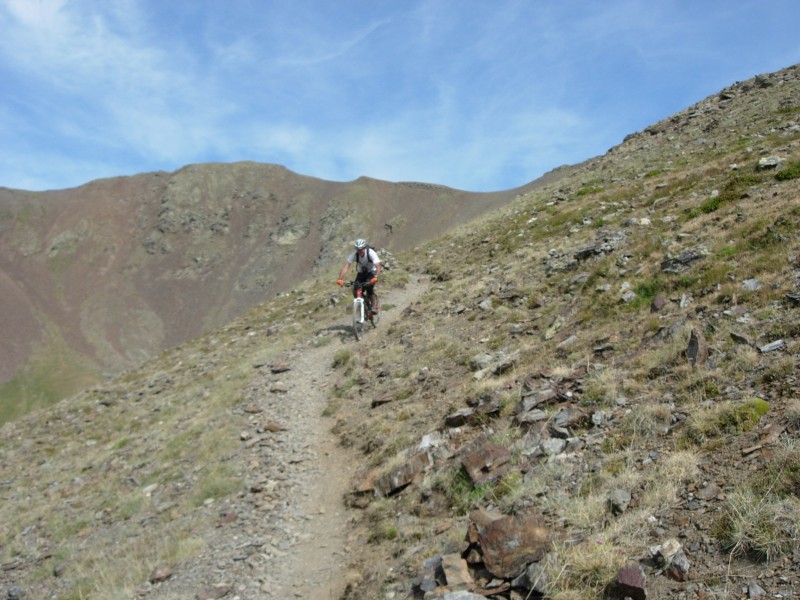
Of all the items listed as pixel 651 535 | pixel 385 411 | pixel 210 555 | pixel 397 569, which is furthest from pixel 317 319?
pixel 651 535

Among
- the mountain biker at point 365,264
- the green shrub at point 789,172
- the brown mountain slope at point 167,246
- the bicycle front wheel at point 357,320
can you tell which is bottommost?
the bicycle front wheel at point 357,320

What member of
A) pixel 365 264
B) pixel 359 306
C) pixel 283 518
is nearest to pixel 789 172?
pixel 365 264

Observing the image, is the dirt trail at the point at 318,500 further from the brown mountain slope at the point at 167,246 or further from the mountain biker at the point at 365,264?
the brown mountain slope at the point at 167,246

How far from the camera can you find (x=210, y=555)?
8844 mm

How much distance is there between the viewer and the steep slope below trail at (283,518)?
7.99 m

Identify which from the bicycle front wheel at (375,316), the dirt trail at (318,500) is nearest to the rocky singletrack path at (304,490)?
the dirt trail at (318,500)

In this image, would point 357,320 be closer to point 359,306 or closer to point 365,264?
point 359,306

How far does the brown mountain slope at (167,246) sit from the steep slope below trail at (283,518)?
386ft

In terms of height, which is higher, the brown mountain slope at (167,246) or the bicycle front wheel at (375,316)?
the brown mountain slope at (167,246)

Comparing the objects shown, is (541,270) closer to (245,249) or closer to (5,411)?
(5,411)

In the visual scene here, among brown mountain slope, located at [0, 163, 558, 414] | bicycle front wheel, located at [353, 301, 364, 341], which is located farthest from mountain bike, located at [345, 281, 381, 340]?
brown mountain slope, located at [0, 163, 558, 414]

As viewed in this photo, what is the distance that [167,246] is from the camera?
6245 inches

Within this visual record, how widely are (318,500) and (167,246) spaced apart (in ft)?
533

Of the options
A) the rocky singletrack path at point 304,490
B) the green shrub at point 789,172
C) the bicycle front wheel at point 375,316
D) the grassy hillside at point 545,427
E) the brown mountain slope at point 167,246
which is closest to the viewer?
the grassy hillside at point 545,427
